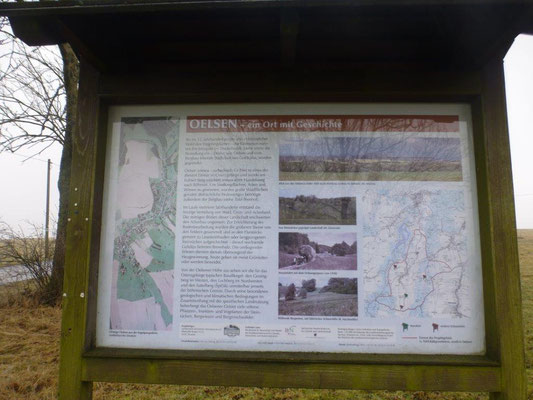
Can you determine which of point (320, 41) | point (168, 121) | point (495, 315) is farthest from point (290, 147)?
point (495, 315)

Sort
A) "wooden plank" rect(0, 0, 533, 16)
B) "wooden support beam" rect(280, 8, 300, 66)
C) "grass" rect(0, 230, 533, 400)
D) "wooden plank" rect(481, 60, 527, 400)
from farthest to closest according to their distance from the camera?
"grass" rect(0, 230, 533, 400)
"wooden plank" rect(481, 60, 527, 400)
"wooden support beam" rect(280, 8, 300, 66)
"wooden plank" rect(0, 0, 533, 16)

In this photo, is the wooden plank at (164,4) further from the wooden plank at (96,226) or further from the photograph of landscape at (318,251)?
the photograph of landscape at (318,251)

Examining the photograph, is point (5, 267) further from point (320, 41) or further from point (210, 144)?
point (320, 41)

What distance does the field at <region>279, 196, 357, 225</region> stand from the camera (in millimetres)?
2111

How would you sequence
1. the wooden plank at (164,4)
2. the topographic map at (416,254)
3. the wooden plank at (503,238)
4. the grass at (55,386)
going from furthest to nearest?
the grass at (55,386) → the topographic map at (416,254) → the wooden plank at (503,238) → the wooden plank at (164,4)

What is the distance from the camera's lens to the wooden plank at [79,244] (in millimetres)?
2064

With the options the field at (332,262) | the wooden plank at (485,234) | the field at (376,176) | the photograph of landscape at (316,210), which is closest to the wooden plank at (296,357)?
the wooden plank at (485,234)

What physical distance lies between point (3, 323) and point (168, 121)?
6.78m

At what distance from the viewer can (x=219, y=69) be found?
219cm

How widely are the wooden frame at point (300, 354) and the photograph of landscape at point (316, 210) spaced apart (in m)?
0.63

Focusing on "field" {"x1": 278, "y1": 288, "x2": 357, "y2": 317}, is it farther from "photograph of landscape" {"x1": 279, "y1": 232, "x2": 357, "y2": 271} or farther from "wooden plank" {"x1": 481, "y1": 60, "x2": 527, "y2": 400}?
"wooden plank" {"x1": 481, "y1": 60, "x2": 527, "y2": 400}

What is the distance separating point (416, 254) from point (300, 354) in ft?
2.93

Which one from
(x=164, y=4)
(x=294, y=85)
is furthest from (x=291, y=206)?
(x=164, y=4)

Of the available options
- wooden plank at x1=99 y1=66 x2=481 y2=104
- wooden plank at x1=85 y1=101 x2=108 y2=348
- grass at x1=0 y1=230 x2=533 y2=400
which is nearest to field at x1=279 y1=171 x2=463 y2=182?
wooden plank at x1=99 y1=66 x2=481 y2=104
